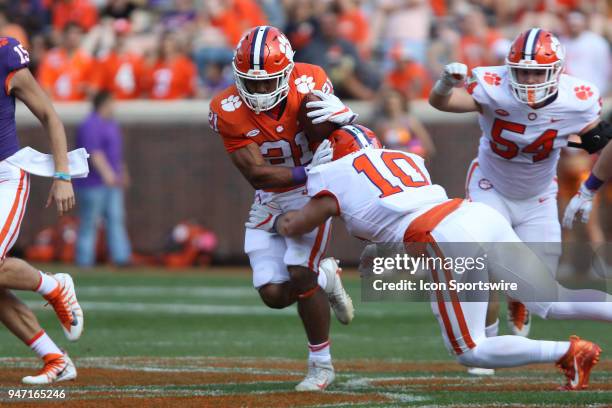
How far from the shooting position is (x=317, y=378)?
6.04 m

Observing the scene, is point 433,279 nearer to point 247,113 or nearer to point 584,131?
point 247,113

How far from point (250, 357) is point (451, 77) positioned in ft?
7.41

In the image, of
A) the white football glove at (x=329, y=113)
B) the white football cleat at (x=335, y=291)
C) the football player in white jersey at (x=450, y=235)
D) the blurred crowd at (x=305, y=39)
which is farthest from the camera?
the blurred crowd at (x=305, y=39)

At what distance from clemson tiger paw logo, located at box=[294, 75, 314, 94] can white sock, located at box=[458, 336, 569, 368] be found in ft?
5.73

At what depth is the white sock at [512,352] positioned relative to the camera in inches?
198

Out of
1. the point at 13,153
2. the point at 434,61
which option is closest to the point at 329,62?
the point at 434,61

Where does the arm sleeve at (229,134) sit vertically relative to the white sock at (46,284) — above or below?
above

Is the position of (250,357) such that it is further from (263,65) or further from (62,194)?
(263,65)

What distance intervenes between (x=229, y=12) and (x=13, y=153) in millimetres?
9316

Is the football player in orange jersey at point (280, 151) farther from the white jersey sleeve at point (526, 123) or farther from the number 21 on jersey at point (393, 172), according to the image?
the white jersey sleeve at point (526, 123)

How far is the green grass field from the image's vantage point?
18.4ft

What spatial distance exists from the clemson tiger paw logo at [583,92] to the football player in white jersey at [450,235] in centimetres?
167

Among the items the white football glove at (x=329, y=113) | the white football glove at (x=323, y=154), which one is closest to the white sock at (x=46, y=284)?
the white football glove at (x=323, y=154)

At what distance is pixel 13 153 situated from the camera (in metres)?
6.15
